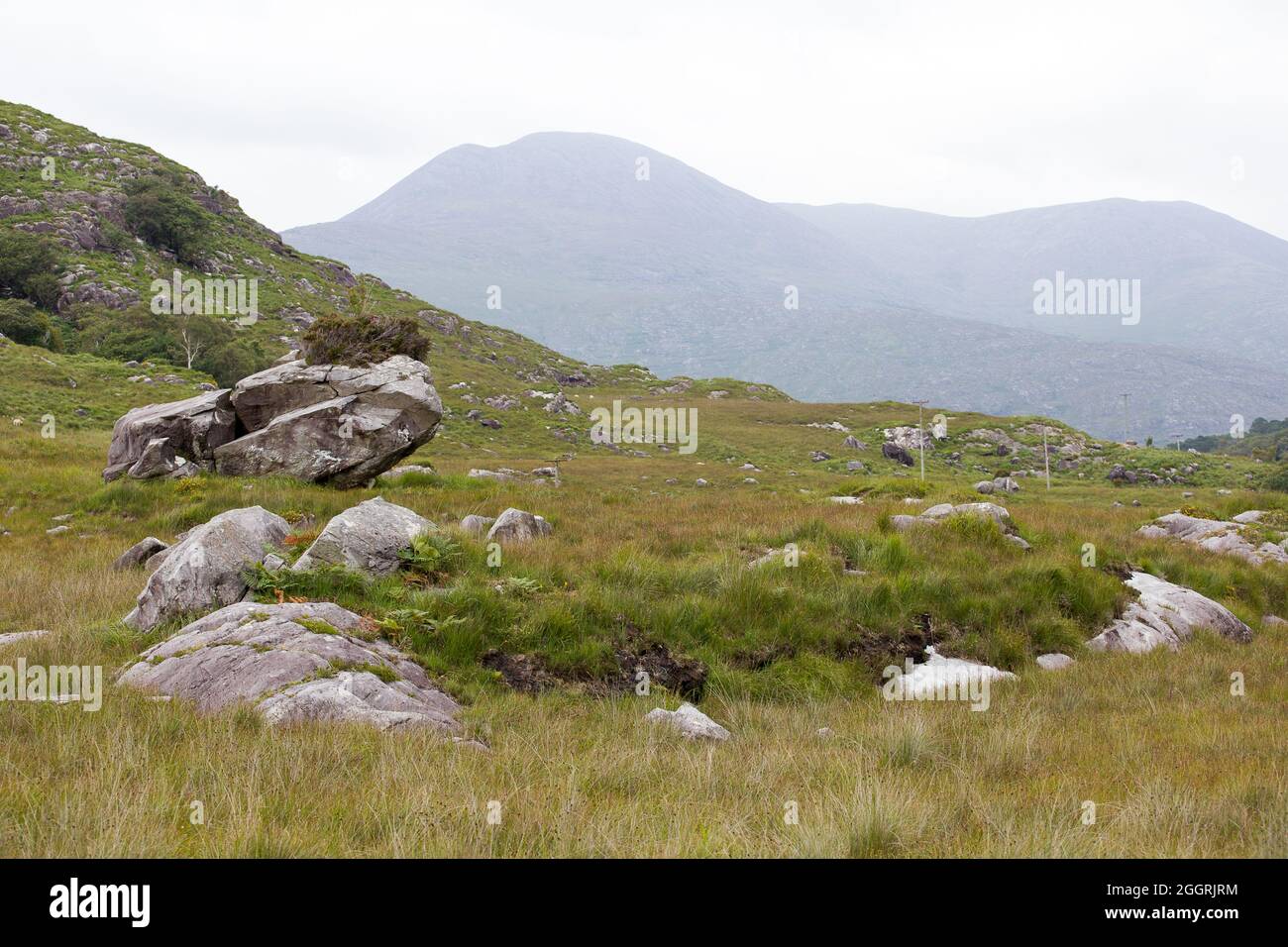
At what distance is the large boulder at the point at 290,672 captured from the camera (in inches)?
251

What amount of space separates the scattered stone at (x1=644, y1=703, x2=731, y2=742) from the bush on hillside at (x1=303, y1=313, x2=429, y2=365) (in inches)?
646

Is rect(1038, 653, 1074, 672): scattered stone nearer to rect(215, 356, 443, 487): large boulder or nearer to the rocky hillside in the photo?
rect(215, 356, 443, 487): large boulder

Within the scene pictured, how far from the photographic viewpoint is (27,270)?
54500 mm

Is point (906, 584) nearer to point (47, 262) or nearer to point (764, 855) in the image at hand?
point (764, 855)

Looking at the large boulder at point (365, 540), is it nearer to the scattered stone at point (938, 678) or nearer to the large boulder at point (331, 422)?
the large boulder at point (331, 422)

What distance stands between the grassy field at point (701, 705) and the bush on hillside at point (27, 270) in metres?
49.6

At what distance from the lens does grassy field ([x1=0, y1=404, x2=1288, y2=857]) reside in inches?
159

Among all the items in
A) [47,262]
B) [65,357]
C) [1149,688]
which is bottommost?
[1149,688]

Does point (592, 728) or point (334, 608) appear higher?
point (334, 608)

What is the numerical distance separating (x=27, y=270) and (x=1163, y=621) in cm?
7249
